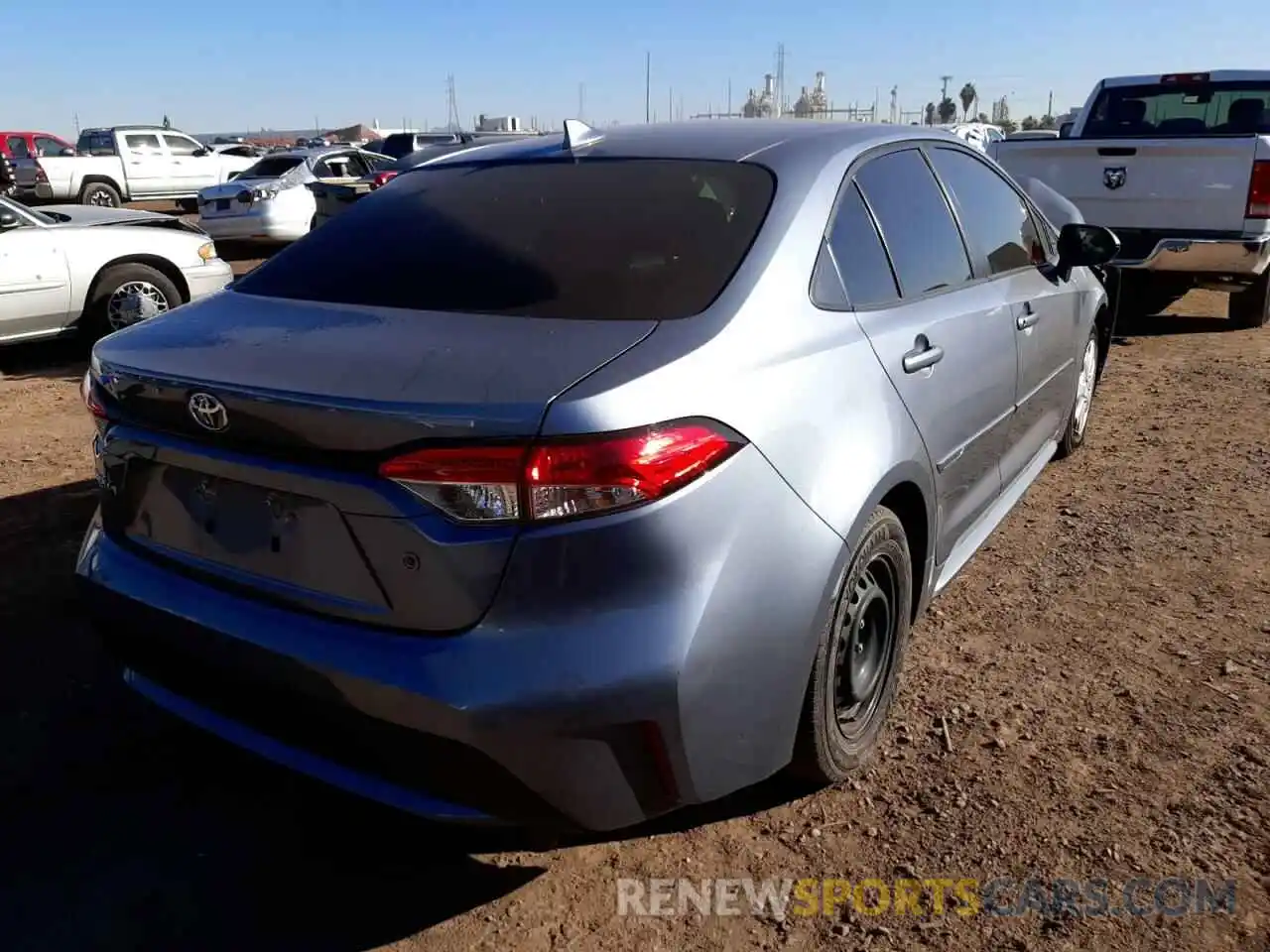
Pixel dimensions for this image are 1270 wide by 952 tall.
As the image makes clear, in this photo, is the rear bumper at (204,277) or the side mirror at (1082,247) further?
the rear bumper at (204,277)

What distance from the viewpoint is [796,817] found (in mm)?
2688

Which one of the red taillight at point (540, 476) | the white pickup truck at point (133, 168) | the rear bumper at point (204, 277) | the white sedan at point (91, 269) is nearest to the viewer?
the red taillight at point (540, 476)

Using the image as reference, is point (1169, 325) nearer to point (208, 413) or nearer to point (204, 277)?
point (204, 277)

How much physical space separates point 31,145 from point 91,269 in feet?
67.7

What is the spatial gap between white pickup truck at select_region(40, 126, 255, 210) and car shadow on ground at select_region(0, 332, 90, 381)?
1275 centimetres

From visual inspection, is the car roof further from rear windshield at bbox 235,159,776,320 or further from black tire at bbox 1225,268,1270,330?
black tire at bbox 1225,268,1270,330

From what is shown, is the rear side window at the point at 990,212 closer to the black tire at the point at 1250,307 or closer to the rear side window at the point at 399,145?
the black tire at the point at 1250,307

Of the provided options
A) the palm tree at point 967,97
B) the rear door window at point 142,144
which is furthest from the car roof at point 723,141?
the palm tree at point 967,97

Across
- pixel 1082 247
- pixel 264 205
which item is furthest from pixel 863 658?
pixel 264 205

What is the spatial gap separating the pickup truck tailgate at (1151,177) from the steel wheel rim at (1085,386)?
2.82 m

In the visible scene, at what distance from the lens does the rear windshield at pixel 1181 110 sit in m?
9.36

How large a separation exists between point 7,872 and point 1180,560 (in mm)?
4031

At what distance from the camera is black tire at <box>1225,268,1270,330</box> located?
8.63 m

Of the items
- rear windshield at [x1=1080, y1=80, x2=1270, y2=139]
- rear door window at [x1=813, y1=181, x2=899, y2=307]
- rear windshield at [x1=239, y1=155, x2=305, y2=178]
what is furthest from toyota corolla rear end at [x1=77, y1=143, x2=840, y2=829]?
rear windshield at [x1=239, y1=155, x2=305, y2=178]
